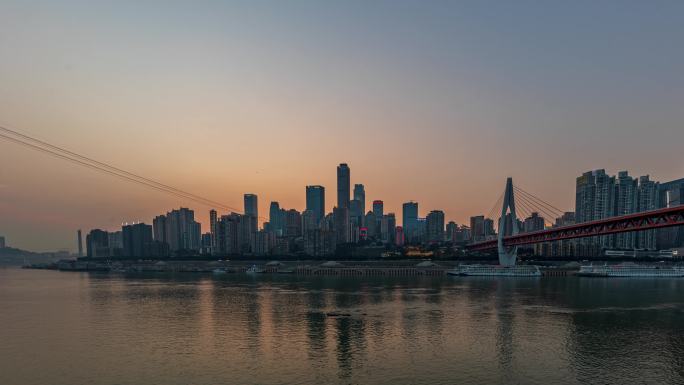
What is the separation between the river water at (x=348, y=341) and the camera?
101 ft

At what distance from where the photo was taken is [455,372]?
31.0 metres

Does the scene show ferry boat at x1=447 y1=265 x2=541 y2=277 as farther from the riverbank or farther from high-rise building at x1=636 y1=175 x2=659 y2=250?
high-rise building at x1=636 y1=175 x2=659 y2=250

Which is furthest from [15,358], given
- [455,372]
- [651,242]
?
[651,242]

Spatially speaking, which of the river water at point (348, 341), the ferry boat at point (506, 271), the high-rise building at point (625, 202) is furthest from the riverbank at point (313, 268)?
the high-rise building at point (625, 202)

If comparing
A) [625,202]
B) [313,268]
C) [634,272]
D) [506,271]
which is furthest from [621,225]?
[625,202]

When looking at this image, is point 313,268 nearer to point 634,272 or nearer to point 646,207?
point 634,272

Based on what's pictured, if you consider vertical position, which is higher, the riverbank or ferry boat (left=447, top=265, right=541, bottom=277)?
ferry boat (left=447, top=265, right=541, bottom=277)

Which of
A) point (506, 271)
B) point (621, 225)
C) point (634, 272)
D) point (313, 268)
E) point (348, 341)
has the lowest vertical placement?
point (313, 268)

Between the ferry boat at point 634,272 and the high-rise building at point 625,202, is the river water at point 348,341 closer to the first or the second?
the ferry boat at point 634,272

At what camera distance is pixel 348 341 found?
131 feet

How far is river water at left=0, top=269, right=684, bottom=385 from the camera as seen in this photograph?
101 ft

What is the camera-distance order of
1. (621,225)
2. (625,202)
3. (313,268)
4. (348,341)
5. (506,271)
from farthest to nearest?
1. (625,202)
2. (313,268)
3. (506,271)
4. (621,225)
5. (348,341)

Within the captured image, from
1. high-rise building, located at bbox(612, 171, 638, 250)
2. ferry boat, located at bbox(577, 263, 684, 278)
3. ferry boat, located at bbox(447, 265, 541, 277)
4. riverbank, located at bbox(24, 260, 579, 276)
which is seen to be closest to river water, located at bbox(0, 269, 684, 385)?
ferry boat, located at bbox(577, 263, 684, 278)

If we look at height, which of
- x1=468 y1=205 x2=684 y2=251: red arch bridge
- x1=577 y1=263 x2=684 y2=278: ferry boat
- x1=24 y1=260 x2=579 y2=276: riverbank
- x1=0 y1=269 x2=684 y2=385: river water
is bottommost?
x1=24 y1=260 x2=579 y2=276: riverbank
